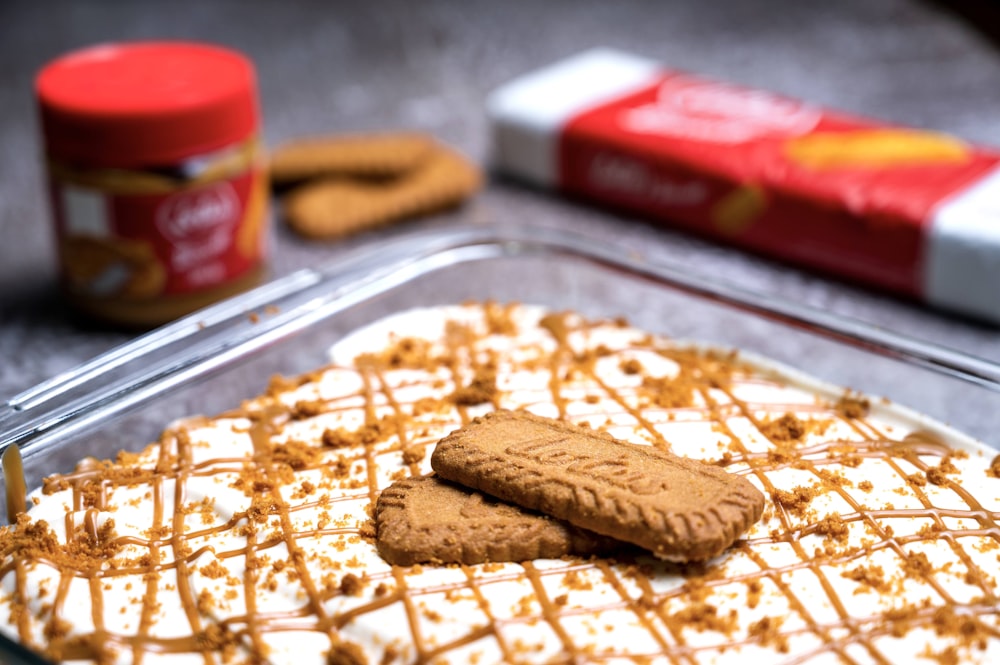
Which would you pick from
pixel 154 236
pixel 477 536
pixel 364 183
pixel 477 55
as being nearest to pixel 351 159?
pixel 364 183

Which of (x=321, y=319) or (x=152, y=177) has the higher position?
(x=152, y=177)

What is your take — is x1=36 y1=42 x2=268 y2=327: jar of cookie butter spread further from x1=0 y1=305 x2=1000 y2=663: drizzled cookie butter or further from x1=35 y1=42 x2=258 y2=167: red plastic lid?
x1=0 y1=305 x2=1000 y2=663: drizzled cookie butter

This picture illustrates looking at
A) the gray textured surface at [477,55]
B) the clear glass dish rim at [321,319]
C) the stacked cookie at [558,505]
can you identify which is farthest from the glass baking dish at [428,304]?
the gray textured surface at [477,55]

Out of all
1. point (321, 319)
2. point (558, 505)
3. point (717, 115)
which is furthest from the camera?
point (717, 115)

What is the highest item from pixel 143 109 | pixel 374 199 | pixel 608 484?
pixel 143 109

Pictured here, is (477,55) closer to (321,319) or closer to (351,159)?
(351,159)

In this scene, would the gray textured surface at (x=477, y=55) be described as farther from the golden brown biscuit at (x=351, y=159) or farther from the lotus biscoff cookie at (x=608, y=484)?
the lotus biscoff cookie at (x=608, y=484)

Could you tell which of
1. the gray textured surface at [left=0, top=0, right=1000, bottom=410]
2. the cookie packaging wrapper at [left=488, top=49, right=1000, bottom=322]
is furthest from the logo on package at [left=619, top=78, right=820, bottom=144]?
the gray textured surface at [left=0, top=0, right=1000, bottom=410]
